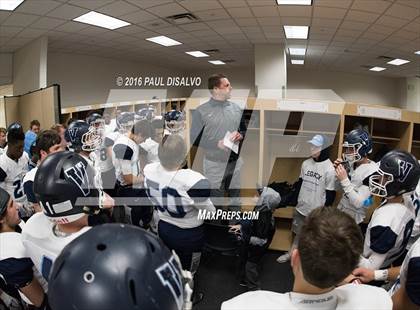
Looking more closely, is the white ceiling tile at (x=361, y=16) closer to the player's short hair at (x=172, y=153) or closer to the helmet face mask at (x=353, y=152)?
the helmet face mask at (x=353, y=152)

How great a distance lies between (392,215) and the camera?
4.99ft

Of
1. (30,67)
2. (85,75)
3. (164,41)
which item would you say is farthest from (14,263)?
(85,75)

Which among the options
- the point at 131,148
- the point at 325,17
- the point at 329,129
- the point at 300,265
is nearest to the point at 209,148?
the point at 131,148

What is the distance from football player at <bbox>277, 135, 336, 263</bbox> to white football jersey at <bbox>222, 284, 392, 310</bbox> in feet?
6.54

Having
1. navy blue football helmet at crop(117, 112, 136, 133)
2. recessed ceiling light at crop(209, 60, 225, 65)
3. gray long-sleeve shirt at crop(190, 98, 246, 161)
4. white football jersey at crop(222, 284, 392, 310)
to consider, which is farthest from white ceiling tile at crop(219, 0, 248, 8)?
recessed ceiling light at crop(209, 60, 225, 65)

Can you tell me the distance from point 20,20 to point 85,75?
13.0 ft

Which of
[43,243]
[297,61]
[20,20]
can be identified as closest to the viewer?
[43,243]

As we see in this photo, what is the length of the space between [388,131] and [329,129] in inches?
31.2

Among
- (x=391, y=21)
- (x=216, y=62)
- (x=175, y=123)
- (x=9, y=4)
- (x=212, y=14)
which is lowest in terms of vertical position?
(x=175, y=123)

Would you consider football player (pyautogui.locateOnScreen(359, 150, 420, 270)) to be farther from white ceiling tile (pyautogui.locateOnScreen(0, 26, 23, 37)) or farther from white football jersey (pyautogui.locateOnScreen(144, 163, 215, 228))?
white ceiling tile (pyautogui.locateOnScreen(0, 26, 23, 37))

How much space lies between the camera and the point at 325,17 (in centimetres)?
545

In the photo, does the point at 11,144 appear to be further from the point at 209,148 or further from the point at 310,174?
the point at 310,174

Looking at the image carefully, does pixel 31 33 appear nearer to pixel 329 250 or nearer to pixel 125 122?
pixel 125 122

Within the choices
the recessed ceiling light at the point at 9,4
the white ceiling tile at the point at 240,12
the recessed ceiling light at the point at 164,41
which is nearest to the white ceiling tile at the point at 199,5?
the white ceiling tile at the point at 240,12
